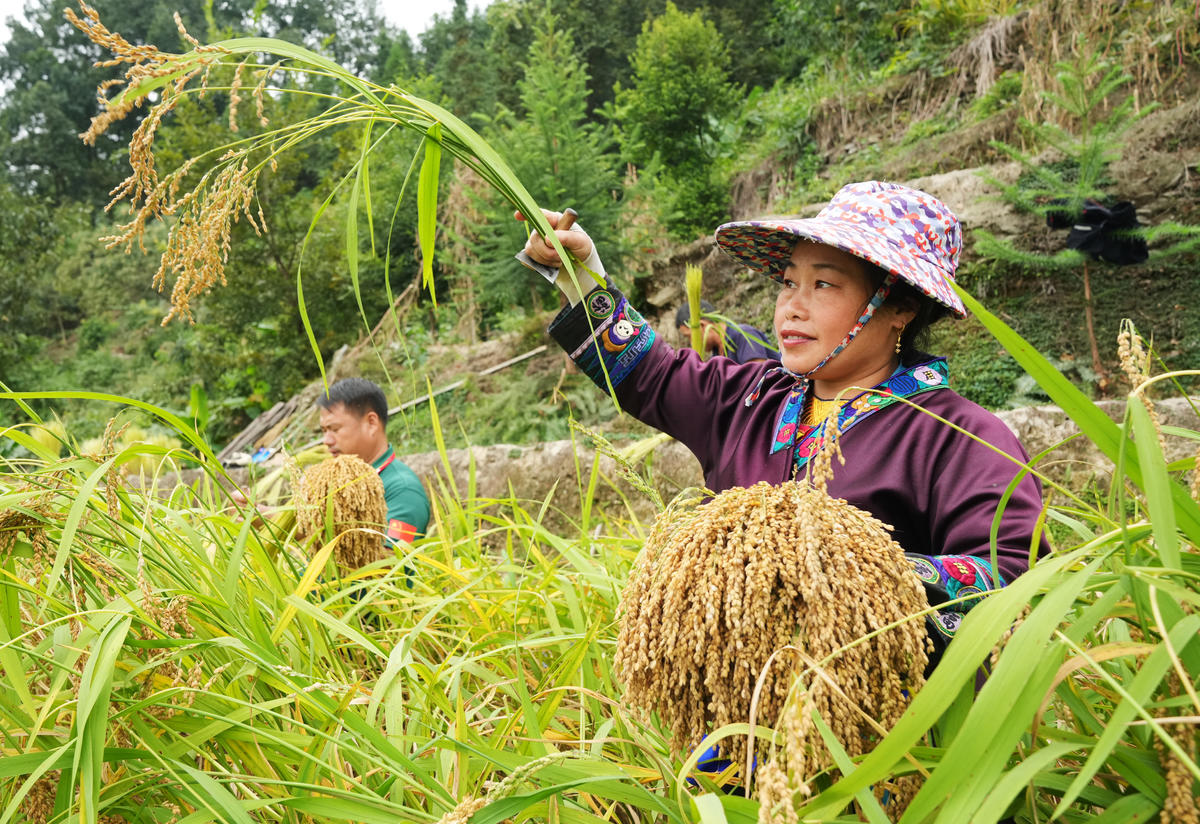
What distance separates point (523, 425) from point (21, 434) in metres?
6.98

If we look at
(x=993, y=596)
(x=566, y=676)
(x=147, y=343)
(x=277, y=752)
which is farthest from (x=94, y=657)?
(x=147, y=343)

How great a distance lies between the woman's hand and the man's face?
1.73 m

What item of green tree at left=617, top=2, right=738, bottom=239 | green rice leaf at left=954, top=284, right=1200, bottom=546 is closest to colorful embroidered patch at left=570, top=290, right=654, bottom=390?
green rice leaf at left=954, top=284, right=1200, bottom=546

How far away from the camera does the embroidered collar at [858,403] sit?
4.22ft

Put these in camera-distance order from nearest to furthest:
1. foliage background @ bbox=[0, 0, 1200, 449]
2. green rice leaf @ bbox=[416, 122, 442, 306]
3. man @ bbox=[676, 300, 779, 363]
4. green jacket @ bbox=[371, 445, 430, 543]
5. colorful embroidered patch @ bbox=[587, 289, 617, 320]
Result: green rice leaf @ bbox=[416, 122, 442, 306] → colorful embroidered patch @ bbox=[587, 289, 617, 320] → green jacket @ bbox=[371, 445, 430, 543] → man @ bbox=[676, 300, 779, 363] → foliage background @ bbox=[0, 0, 1200, 449]

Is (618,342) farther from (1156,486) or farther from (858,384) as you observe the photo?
(1156,486)

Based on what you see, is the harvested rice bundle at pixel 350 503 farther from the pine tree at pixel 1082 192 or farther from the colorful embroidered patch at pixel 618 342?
the pine tree at pixel 1082 192

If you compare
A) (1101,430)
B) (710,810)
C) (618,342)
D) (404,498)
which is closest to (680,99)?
(404,498)

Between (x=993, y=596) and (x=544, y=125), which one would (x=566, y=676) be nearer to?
(x=993, y=596)

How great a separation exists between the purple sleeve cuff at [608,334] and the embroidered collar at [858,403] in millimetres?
337

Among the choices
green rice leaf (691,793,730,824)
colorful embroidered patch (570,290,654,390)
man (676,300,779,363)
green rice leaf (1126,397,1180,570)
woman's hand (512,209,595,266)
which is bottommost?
green rice leaf (691,793,730,824)

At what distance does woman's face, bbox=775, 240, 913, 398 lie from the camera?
1361mm

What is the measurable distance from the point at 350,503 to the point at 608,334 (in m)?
0.91

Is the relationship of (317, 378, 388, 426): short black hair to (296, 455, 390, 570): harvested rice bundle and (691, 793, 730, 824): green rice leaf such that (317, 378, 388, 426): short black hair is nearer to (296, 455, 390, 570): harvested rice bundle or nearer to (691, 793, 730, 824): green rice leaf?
(296, 455, 390, 570): harvested rice bundle
